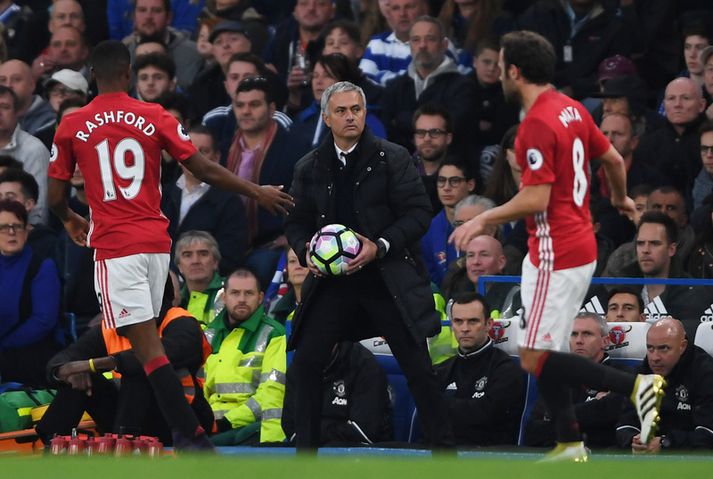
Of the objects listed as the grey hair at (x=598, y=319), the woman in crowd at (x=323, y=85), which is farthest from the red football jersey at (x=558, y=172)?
the woman in crowd at (x=323, y=85)

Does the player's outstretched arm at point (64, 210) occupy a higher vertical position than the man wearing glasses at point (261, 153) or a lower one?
lower

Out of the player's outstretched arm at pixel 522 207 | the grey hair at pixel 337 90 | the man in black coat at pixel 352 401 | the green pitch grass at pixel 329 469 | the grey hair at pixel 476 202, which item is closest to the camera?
the green pitch grass at pixel 329 469

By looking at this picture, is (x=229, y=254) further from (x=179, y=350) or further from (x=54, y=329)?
(x=179, y=350)

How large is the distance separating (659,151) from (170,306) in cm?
450

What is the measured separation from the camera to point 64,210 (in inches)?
382

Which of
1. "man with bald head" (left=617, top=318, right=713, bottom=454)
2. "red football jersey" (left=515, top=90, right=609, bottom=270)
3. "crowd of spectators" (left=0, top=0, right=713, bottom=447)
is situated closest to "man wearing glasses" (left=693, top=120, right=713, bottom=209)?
"crowd of spectators" (left=0, top=0, right=713, bottom=447)

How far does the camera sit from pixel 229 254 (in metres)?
13.9

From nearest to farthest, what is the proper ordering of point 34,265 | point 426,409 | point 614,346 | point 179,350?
1. point 426,409
2. point 179,350
3. point 614,346
4. point 34,265

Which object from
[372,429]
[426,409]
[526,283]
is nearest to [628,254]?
[372,429]

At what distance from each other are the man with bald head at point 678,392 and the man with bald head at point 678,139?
273 cm

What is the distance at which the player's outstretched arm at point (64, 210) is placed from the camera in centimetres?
956

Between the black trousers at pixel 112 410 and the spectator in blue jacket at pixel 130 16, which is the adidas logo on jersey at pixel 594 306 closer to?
the black trousers at pixel 112 410

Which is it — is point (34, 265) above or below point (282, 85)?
below

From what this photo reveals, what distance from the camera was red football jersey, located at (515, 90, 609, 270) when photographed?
8.23 m
